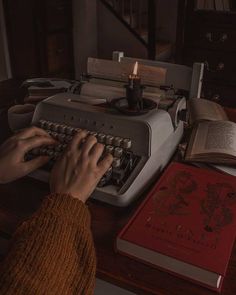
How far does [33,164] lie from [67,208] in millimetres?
230

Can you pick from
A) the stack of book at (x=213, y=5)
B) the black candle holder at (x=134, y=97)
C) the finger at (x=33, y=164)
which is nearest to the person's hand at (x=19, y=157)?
the finger at (x=33, y=164)

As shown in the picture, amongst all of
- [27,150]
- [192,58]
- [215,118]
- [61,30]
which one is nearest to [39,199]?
[27,150]

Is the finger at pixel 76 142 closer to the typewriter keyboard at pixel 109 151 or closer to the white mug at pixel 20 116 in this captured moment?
the typewriter keyboard at pixel 109 151

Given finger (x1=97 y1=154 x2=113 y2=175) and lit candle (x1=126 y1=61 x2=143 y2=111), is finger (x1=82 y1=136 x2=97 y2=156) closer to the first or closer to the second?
finger (x1=97 y1=154 x2=113 y2=175)

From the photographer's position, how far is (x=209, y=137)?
906mm

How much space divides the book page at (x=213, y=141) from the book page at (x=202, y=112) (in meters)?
0.06

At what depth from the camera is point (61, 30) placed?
314 centimetres

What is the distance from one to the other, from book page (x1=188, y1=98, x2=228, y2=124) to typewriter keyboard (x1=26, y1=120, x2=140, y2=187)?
34 centimetres

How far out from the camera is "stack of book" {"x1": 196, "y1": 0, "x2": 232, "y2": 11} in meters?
1.89

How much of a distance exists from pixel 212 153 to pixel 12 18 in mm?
2840

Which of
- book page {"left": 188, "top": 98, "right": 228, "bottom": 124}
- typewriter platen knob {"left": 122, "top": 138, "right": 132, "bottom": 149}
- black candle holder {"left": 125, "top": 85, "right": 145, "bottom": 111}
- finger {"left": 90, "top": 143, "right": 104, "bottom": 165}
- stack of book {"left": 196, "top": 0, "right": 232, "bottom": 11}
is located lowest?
book page {"left": 188, "top": 98, "right": 228, "bottom": 124}

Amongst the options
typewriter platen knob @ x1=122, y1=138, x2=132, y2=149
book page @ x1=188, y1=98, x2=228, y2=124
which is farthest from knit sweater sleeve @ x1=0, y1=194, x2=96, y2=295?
book page @ x1=188, y1=98, x2=228, y2=124

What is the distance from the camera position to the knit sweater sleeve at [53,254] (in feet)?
1.59

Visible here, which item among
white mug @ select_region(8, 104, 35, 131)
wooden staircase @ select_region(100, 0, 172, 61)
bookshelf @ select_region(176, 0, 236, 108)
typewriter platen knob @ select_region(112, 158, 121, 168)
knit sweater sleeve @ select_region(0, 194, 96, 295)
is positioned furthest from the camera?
wooden staircase @ select_region(100, 0, 172, 61)
